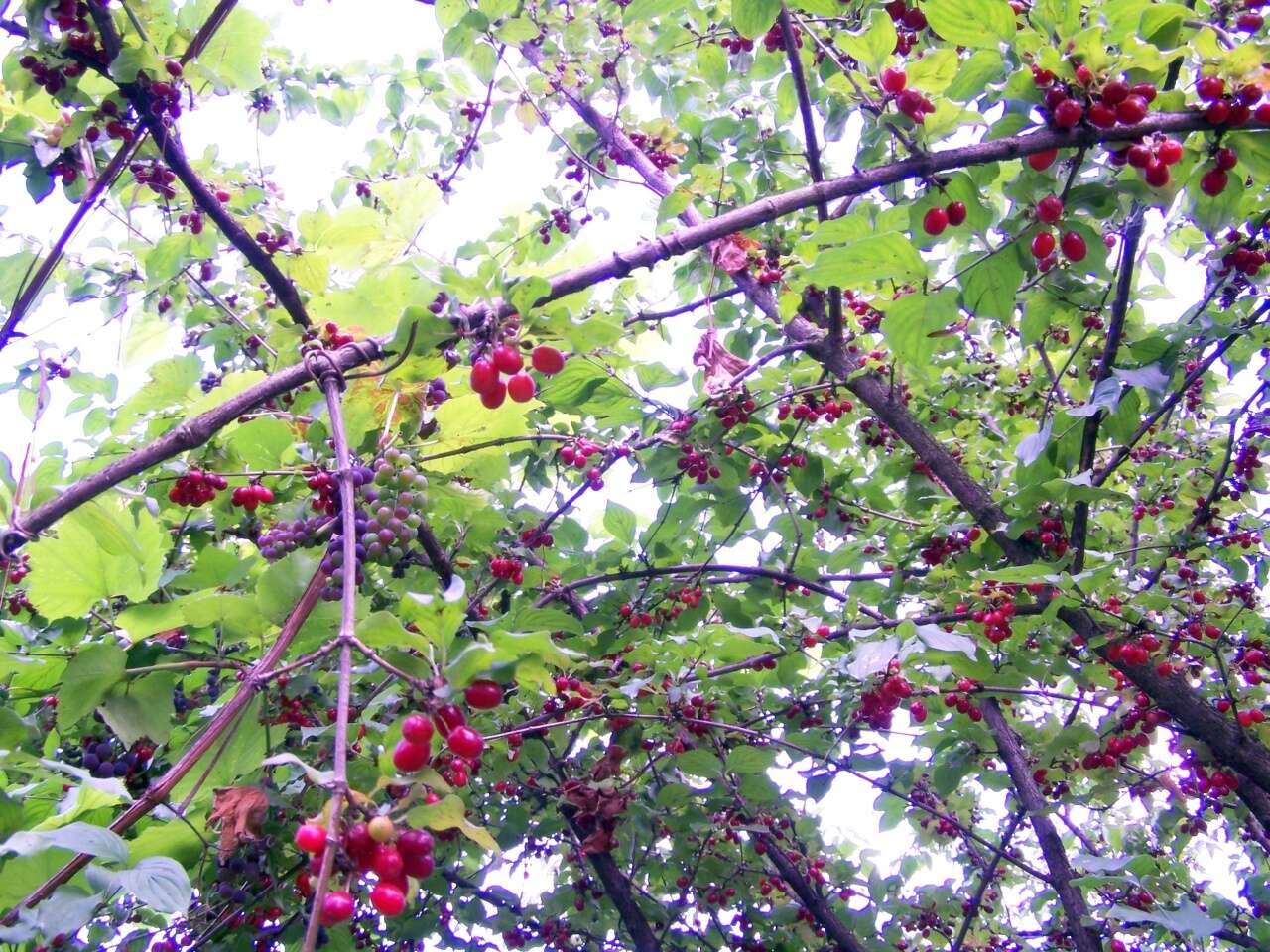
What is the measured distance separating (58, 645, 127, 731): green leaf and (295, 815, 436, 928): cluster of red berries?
0.92 metres

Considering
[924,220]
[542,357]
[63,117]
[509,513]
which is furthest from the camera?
[509,513]

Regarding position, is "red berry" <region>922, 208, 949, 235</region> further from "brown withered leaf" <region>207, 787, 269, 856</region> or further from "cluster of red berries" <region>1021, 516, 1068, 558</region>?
"brown withered leaf" <region>207, 787, 269, 856</region>

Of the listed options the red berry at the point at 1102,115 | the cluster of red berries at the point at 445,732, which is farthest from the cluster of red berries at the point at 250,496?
the red berry at the point at 1102,115

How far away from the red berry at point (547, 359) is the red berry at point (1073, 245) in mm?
1523

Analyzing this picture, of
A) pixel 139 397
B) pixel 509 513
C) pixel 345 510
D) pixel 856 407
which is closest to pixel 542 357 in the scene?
pixel 345 510

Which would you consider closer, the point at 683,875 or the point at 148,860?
the point at 148,860

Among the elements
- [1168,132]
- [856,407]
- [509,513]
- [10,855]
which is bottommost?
[10,855]

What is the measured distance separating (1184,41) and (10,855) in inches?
130

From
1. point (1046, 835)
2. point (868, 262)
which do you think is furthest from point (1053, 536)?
point (1046, 835)

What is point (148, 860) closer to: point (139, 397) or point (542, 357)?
point (542, 357)

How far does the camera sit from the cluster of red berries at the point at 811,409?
12.5 ft

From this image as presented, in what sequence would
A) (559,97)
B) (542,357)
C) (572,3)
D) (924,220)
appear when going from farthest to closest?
(559,97)
(572,3)
(924,220)
(542,357)

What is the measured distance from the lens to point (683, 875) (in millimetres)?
4125

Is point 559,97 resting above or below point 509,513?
above
